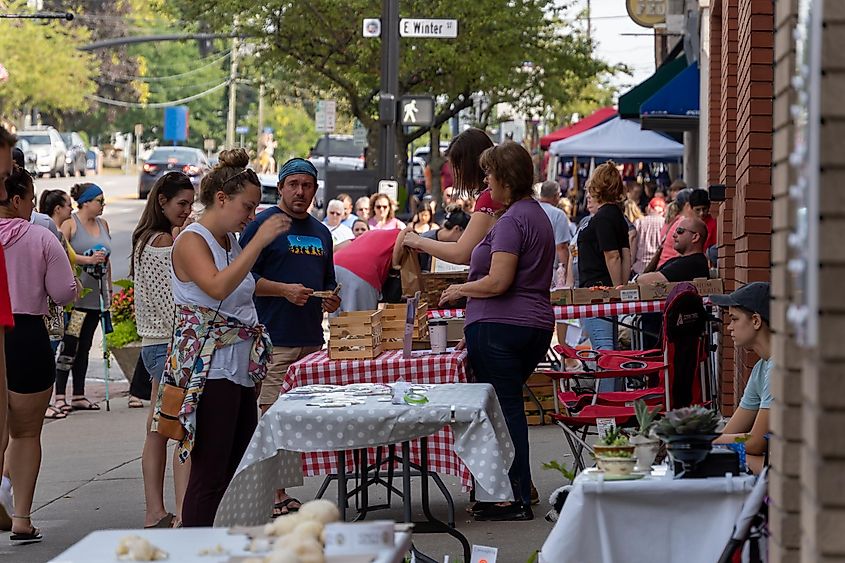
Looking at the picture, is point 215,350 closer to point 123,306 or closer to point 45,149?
point 123,306

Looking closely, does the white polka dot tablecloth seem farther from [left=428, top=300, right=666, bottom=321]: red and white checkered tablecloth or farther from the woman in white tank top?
[left=428, top=300, right=666, bottom=321]: red and white checkered tablecloth

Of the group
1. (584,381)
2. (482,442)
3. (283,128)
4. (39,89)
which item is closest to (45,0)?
(39,89)

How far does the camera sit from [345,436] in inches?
229

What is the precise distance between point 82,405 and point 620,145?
493 inches

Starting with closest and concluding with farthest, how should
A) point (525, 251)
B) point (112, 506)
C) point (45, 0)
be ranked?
point (525, 251)
point (112, 506)
point (45, 0)

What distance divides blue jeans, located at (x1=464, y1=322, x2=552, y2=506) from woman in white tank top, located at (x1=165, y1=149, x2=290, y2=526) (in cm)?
142

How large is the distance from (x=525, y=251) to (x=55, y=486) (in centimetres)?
383

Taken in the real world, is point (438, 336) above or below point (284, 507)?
above

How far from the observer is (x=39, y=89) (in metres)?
60.4

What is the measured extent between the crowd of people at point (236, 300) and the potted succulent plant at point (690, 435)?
3.02 ft

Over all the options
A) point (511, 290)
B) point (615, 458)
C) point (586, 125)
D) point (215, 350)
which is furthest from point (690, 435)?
point (586, 125)

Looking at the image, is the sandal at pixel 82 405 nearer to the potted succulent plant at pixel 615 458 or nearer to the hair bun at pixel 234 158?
the hair bun at pixel 234 158

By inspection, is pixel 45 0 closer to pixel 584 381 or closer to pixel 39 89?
pixel 39 89

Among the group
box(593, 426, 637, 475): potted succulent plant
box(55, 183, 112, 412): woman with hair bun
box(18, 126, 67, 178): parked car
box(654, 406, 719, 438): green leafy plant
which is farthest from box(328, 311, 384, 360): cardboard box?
box(18, 126, 67, 178): parked car
